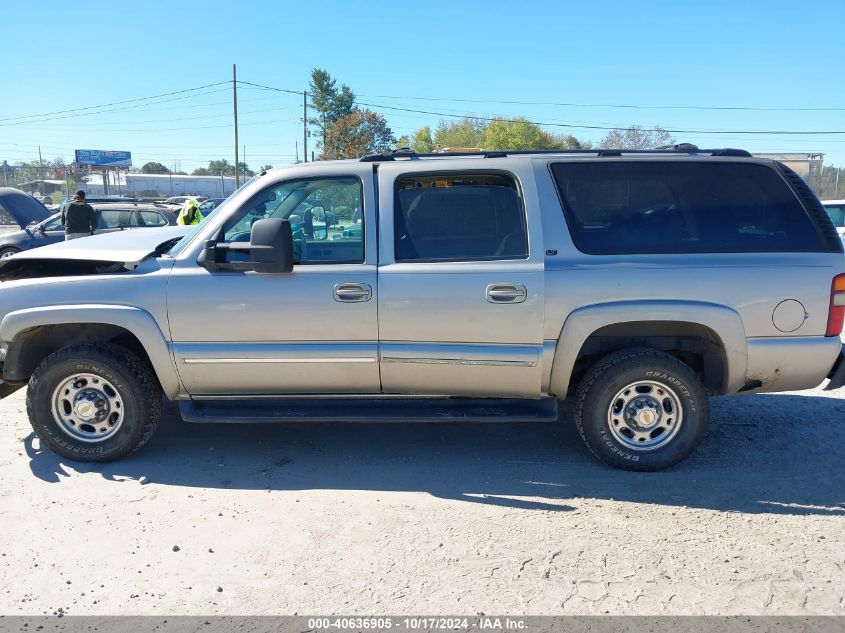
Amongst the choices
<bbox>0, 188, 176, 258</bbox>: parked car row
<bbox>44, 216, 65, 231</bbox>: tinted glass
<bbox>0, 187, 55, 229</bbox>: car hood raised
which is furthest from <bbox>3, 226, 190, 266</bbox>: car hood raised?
<bbox>0, 187, 55, 229</bbox>: car hood raised

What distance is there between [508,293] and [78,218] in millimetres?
11069

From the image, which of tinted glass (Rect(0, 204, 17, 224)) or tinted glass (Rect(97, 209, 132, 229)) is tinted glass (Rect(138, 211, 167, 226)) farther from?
tinted glass (Rect(0, 204, 17, 224))

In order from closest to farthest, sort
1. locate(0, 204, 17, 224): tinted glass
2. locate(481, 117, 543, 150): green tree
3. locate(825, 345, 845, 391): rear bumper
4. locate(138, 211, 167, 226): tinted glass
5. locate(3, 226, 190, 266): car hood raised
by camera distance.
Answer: locate(825, 345, 845, 391): rear bumper, locate(3, 226, 190, 266): car hood raised, locate(138, 211, 167, 226): tinted glass, locate(0, 204, 17, 224): tinted glass, locate(481, 117, 543, 150): green tree

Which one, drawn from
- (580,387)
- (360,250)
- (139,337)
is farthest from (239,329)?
(580,387)

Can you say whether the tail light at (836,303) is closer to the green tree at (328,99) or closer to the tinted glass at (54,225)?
the tinted glass at (54,225)

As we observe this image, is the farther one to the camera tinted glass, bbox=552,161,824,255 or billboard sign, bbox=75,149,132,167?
billboard sign, bbox=75,149,132,167

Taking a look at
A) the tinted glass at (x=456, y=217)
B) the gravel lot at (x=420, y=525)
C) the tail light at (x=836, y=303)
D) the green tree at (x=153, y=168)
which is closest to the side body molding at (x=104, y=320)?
the gravel lot at (x=420, y=525)

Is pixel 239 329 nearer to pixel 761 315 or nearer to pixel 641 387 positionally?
pixel 641 387

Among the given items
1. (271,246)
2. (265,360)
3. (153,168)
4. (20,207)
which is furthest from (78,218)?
(153,168)

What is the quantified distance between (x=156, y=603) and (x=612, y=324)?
2890 mm

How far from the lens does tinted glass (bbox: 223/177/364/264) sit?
4012mm

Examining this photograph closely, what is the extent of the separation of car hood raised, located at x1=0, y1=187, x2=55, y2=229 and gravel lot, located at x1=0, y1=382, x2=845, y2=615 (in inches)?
477

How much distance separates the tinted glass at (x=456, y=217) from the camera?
3.93m

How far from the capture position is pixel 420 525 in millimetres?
3438
